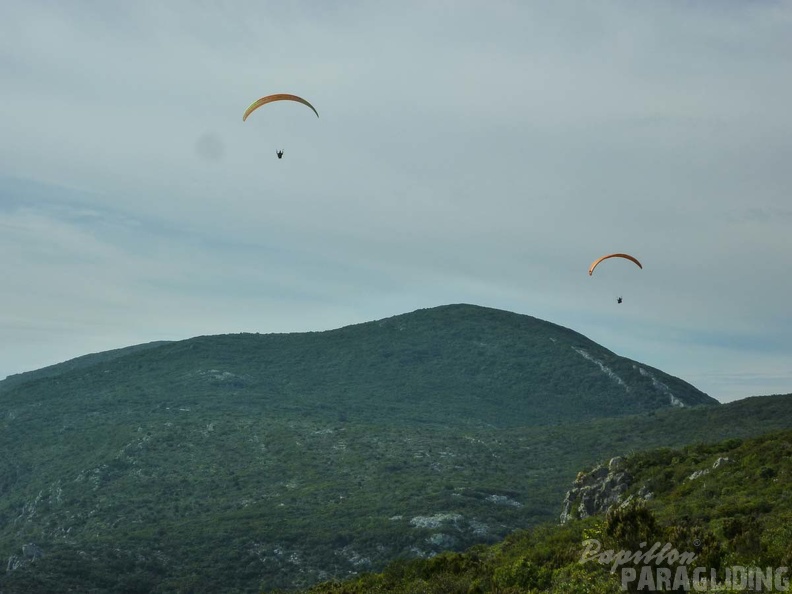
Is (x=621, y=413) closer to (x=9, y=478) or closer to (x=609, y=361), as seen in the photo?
(x=609, y=361)

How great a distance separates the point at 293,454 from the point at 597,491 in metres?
66.3

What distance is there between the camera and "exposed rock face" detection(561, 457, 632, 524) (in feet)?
175

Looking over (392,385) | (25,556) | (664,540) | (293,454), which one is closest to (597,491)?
(664,540)

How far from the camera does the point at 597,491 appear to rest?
54844 millimetres

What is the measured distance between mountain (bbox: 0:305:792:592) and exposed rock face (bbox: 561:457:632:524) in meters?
24.5

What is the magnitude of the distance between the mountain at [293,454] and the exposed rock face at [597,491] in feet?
80.3

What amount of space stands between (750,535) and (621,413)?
150485 mm

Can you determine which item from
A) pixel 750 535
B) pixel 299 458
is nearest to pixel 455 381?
pixel 299 458

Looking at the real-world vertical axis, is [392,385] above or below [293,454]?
above

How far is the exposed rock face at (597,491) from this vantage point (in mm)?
53281

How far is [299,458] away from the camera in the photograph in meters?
113

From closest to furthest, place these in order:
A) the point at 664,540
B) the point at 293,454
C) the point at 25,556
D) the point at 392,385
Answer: the point at 664,540 < the point at 25,556 < the point at 293,454 < the point at 392,385

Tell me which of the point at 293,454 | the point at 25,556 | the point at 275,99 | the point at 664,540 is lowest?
the point at 25,556

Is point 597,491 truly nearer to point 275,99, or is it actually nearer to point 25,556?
point 275,99
